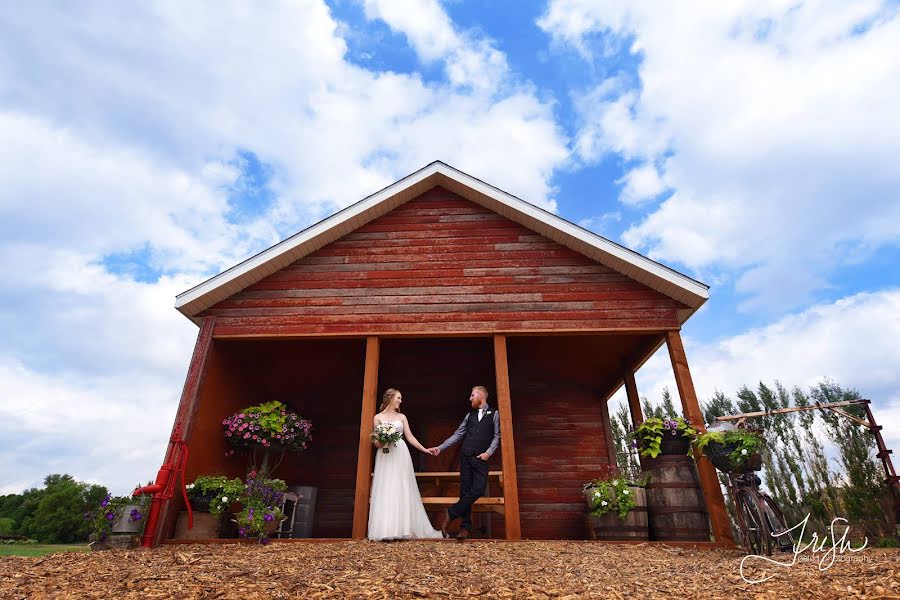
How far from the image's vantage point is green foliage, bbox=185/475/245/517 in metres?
7.00

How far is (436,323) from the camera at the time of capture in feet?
27.1

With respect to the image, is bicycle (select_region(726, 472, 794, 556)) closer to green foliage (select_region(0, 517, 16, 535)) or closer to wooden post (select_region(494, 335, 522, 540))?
wooden post (select_region(494, 335, 522, 540))

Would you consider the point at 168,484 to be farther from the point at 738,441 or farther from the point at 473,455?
the point at 738,441

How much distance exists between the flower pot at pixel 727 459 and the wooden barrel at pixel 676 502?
0.56m

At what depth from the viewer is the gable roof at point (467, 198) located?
26.7ft

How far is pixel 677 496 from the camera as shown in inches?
273

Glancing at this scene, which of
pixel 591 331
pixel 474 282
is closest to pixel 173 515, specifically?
pixel 474 282

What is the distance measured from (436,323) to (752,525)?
4.92m

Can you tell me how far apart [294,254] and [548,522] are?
7127 millimetres

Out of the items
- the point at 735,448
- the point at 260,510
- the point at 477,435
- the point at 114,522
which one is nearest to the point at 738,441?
the point at 735,448

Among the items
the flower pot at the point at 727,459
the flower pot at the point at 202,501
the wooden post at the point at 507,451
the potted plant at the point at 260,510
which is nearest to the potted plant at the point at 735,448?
the flower pot at the point at 727,459

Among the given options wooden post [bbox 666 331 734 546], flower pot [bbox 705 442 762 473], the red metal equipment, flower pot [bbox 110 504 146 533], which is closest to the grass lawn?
flower pot [bbox 110 504 146 533]

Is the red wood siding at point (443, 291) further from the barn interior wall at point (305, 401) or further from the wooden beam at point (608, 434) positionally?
the wooden beam at point (608, 434)

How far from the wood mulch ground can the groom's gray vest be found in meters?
1.47
